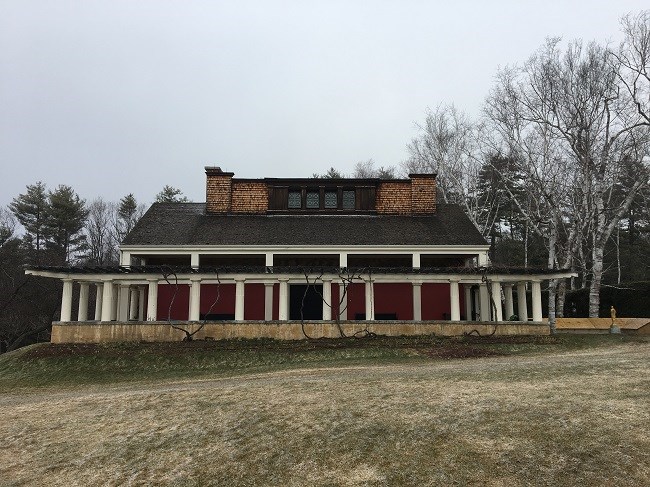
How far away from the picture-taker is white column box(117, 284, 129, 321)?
25483mm

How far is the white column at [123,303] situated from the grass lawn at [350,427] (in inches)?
349

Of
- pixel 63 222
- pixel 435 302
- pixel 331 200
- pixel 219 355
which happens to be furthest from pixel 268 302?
pixel 63 222

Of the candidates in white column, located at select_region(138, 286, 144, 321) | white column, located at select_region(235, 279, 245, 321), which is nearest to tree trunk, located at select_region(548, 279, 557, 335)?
white column, located at select_region(235, 279, 245, 321)

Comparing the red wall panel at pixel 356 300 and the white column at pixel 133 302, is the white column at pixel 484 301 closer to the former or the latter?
the red wall panel at pixel 356 300

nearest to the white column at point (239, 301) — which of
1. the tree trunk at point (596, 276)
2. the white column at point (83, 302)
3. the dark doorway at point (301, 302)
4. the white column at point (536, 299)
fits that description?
the dark doorway at point (301, 302)

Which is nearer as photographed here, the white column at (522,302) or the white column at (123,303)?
the white column at (522,302)

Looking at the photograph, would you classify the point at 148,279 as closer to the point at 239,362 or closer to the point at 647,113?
the point at 239,362

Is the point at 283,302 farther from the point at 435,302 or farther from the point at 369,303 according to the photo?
the point at 435,302

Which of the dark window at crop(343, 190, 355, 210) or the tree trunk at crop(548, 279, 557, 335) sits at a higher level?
the dark window at crop(343, 190, 355, 210)

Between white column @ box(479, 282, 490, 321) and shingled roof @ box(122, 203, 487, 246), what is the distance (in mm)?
2422

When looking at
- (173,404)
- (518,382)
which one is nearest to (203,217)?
(173,404)

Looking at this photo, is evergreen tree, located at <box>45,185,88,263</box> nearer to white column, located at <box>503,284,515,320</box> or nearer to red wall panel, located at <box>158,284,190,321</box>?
red wall panel, located at <box>158,284,190,321</box>

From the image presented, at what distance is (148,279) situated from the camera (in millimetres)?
22672

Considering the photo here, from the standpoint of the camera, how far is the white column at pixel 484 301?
25.4 m
